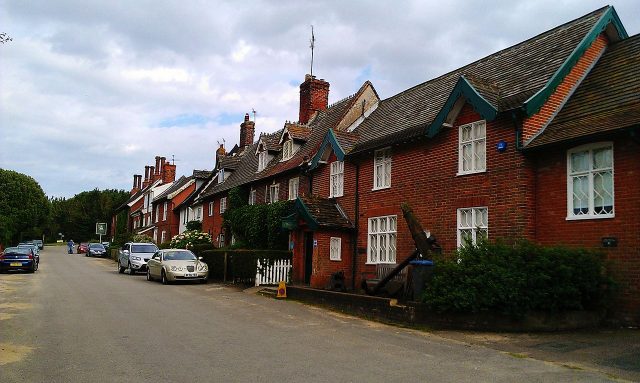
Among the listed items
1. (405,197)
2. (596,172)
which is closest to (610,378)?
(596,172)

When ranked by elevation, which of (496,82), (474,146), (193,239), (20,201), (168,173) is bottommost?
(193,239)

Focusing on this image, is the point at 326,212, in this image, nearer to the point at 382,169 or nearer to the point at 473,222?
the point at 382,169

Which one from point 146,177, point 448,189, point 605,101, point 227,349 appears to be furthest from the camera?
point 146,177

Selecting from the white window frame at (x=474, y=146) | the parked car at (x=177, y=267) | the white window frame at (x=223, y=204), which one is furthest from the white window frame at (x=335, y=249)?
the white window frame at (x=223, y=204)

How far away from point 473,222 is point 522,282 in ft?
14.4

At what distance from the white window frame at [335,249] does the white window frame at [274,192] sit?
839 centimetres

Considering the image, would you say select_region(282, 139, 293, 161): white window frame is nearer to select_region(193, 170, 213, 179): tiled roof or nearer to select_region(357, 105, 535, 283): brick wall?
select_region(357, 105, 535, 283): brick wall

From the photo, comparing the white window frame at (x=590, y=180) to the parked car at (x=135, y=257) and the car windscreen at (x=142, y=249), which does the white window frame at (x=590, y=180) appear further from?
the car windscreen at (x=142, y=249)

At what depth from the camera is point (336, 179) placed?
2317cm

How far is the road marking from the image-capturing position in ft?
27.3

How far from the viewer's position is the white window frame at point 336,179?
2273 cm

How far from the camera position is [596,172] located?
42.9 feet

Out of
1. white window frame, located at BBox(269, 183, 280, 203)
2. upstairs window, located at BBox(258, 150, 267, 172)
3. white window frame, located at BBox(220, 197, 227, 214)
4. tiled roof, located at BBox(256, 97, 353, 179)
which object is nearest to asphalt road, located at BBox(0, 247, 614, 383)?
tiled roof, located at BBox(256, 97, 353, 179)

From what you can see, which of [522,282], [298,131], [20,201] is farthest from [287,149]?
[20,201]
